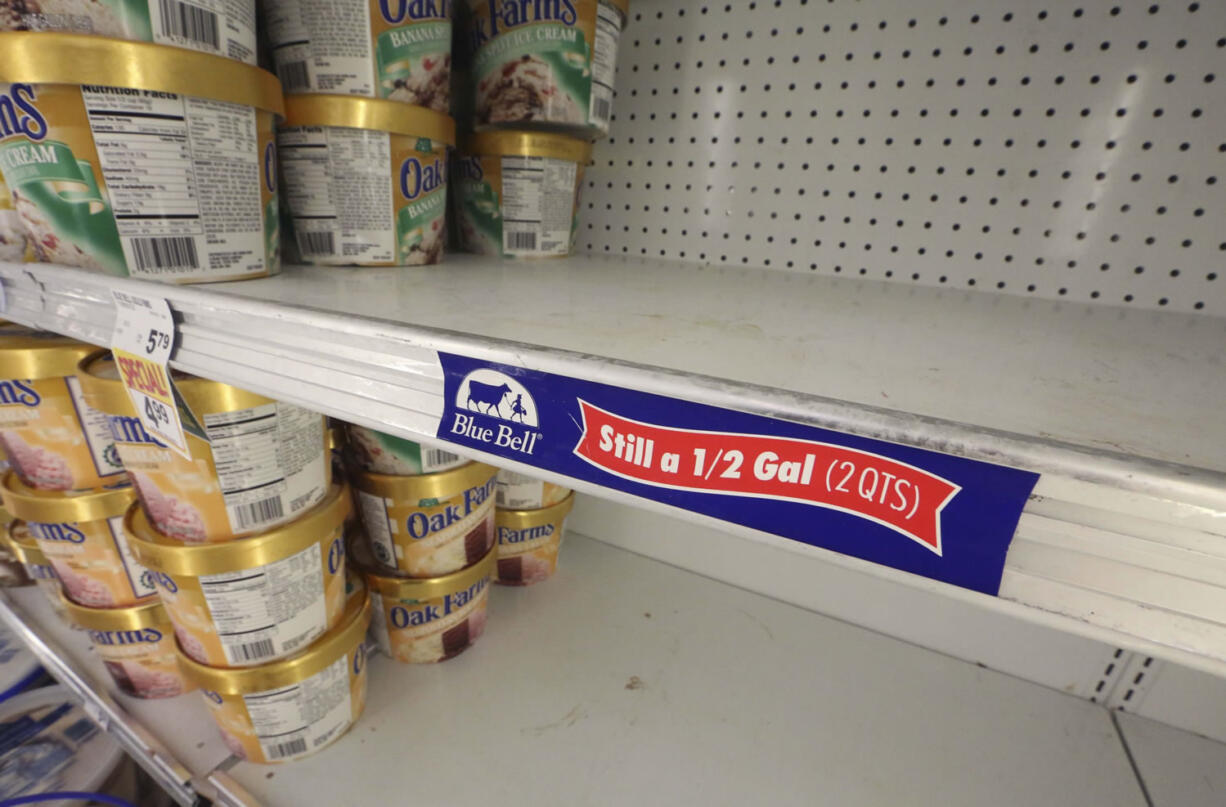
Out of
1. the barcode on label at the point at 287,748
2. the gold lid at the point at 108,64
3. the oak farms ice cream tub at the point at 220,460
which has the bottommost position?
the barcode on label at the point at 287,748

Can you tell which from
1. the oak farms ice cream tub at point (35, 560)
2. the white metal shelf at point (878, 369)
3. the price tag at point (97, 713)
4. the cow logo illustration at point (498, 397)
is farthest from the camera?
the oak farms ice cream tub at point (35, 560)

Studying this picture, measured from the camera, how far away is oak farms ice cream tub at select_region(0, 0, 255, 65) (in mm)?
443

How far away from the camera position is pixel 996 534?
235 mm

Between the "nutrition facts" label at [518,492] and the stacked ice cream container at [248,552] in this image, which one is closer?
the stacked ice cream container at [248,552]

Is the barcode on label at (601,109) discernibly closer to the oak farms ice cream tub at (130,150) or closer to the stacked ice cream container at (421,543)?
the oak farms ice cream tub at (130,150)

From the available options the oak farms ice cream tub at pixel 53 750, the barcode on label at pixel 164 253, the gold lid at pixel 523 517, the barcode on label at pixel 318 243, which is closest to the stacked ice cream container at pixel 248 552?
the barcode on label at pixel 164 253

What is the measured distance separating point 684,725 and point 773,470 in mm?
714

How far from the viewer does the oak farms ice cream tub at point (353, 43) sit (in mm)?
605

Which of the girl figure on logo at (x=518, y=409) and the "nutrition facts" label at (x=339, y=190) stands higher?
the "nutrition facts" label at (x=339, y=190)

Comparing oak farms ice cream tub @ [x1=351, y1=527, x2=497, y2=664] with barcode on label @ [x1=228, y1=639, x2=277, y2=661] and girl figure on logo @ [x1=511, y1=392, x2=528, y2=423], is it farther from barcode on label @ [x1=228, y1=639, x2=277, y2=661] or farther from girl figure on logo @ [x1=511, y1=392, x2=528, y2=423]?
girl figure on logo @ [x1=511, y1=392, x2=528, y2=423]

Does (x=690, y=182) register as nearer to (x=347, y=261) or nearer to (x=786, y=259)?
(x=786, y=259)

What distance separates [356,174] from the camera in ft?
2.15

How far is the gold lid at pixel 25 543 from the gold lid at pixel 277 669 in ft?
1.76

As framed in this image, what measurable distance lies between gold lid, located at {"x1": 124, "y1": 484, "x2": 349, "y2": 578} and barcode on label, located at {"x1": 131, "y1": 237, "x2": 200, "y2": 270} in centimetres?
30
